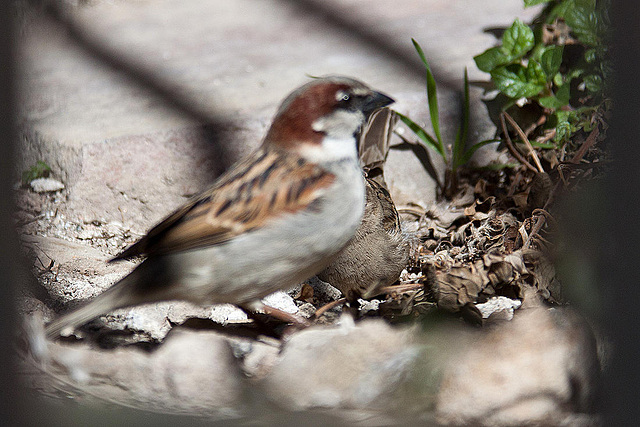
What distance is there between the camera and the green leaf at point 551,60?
13.6ft

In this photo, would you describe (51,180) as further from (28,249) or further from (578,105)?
(578,105)

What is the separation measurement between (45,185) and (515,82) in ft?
9.17

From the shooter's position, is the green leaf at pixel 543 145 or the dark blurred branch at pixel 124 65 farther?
the dark blurred branch at pixel 124 65

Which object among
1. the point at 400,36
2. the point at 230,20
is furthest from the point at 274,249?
the point at 230,20

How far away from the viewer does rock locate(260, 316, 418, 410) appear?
6.92ft

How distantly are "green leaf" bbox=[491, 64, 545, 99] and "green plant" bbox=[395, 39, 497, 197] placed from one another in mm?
200

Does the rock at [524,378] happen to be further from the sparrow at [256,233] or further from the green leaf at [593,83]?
the green leaf at [593,83]

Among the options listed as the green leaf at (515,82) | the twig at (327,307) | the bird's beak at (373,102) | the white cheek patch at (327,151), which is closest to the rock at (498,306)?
the twig at (327,307)

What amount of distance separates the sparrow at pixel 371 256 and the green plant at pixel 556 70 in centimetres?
121

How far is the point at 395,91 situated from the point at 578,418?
9.41ft

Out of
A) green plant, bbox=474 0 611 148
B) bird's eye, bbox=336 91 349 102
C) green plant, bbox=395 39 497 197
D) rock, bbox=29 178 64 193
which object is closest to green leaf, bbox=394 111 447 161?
green plant, bbox=395 39 497 197

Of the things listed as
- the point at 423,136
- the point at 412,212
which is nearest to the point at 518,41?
the point at 423,136

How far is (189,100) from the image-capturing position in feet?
15.3

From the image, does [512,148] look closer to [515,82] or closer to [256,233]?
[515,82]
